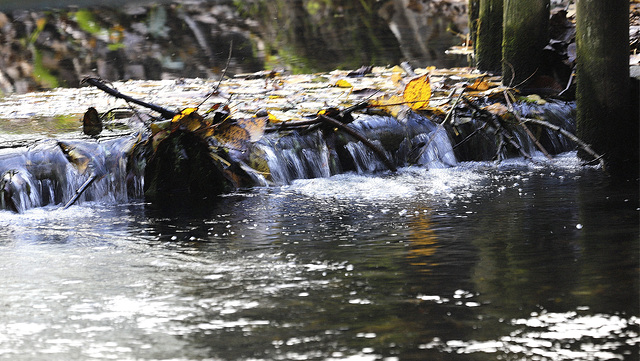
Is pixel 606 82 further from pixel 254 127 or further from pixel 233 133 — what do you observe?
pixel 233 133

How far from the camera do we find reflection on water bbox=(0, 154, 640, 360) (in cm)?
272

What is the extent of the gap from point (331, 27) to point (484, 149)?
26.3 feet

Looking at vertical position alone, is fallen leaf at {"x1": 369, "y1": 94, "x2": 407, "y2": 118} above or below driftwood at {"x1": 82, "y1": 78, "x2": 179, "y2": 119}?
below

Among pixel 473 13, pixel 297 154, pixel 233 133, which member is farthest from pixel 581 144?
pixel 473 13

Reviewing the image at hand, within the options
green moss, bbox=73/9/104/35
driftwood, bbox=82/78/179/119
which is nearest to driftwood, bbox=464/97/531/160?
driftwood, bbox=82/78/179/119

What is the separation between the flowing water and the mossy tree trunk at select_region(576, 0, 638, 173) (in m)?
0.28

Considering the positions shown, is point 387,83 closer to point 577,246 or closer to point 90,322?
point 577,246

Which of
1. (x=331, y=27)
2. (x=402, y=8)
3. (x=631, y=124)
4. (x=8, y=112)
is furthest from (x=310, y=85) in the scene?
(x=402, y=8)

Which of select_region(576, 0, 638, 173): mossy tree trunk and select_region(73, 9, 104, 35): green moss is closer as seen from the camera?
select_region(576, 0, 638, 173): mossy tree trunk

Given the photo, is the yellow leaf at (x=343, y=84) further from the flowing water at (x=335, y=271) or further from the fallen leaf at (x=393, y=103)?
the flowing water at (x=335, y=271)

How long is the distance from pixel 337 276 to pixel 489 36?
5.10m

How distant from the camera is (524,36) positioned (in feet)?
22.6

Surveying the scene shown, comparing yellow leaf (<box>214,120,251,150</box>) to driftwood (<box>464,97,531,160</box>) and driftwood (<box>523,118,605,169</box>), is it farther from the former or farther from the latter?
driftwood (<box>523,118,605,169</box>)

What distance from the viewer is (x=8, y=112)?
22.4 ft
